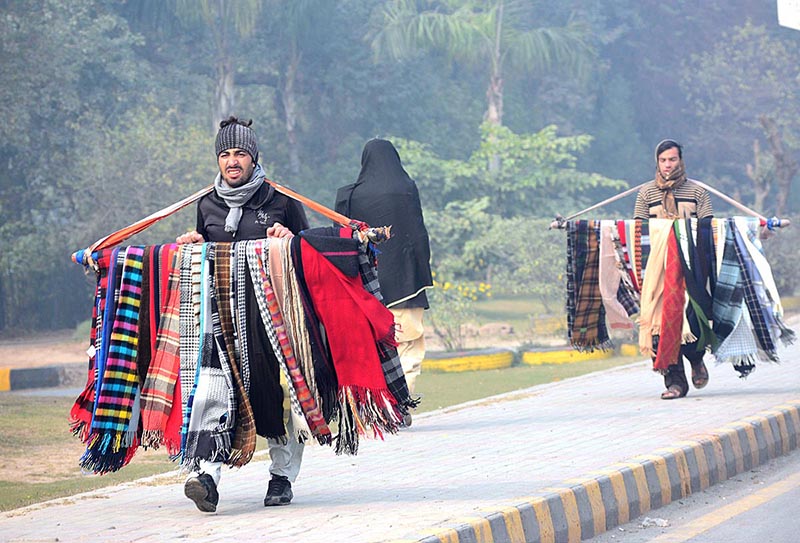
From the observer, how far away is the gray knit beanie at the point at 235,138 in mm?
6227

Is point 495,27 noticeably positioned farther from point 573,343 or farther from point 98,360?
point 98,360

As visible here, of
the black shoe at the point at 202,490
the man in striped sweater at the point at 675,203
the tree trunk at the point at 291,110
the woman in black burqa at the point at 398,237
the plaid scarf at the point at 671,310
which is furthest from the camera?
the tree trunk at the point at 291,110

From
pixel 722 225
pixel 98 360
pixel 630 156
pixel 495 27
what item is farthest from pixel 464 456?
pixel 630 156

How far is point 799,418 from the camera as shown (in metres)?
9.07

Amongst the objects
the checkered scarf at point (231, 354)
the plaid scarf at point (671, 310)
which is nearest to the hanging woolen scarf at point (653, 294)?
the plaid scarf at point (671, 310)

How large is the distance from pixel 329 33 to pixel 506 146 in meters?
6.83

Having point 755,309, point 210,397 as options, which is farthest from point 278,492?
point 755,309

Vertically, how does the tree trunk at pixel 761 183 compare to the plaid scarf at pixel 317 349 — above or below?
above

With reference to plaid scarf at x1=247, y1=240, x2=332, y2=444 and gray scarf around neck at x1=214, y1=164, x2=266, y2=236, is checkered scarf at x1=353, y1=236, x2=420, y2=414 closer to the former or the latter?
plaid scarf at x1=247, y1=240, x2=332, y2=444

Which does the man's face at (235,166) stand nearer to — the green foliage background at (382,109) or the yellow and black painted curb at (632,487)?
the yellow and black painted curb at (632,487)

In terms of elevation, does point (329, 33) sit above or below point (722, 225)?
above

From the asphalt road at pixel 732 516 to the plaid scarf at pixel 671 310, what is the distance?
2.09 meters

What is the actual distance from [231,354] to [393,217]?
377cm

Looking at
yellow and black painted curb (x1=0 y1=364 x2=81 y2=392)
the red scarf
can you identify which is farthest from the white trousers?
yellow and black painted curb (x1=0 y1=364 x2=81 y2=392)
